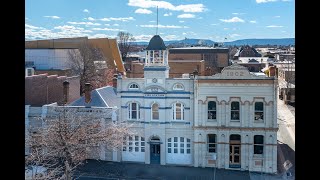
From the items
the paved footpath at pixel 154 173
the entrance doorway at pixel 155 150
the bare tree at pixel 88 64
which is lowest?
the paved footpath at pixel 154 173

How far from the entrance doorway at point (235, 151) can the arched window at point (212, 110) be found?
0.25m

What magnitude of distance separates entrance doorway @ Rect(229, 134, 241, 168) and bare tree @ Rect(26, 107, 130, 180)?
1010mm

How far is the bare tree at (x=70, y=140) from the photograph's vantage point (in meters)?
3.25

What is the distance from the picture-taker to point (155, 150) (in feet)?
14.7

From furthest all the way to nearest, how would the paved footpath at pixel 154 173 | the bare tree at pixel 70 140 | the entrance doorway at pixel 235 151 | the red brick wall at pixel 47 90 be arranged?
the red brick wall at pixel 47 90, the entrance doorway at pixel 235 151, the paved footpath at pixel 154 173, the bare tree at pixel 70 140

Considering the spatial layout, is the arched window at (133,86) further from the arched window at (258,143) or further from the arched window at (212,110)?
the arched window at (258,143)

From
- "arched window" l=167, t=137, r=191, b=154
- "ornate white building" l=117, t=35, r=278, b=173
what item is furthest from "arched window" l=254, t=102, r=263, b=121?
"arched window" l=167, t=137, r=191, b=154

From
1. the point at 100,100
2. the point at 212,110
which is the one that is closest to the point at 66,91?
the point at 100,100

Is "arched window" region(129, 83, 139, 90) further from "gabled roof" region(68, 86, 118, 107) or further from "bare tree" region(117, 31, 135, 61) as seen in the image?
"bare tree" region(117, 31, 135, 61)

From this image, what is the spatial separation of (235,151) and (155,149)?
790mm

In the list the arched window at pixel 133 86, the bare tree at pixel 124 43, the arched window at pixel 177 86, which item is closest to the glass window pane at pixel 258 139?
the arched window at pixel 177 86

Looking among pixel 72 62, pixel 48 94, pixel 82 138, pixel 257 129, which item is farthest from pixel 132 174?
pixel 72 62

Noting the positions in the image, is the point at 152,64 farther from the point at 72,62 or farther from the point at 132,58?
the point at 132,58
